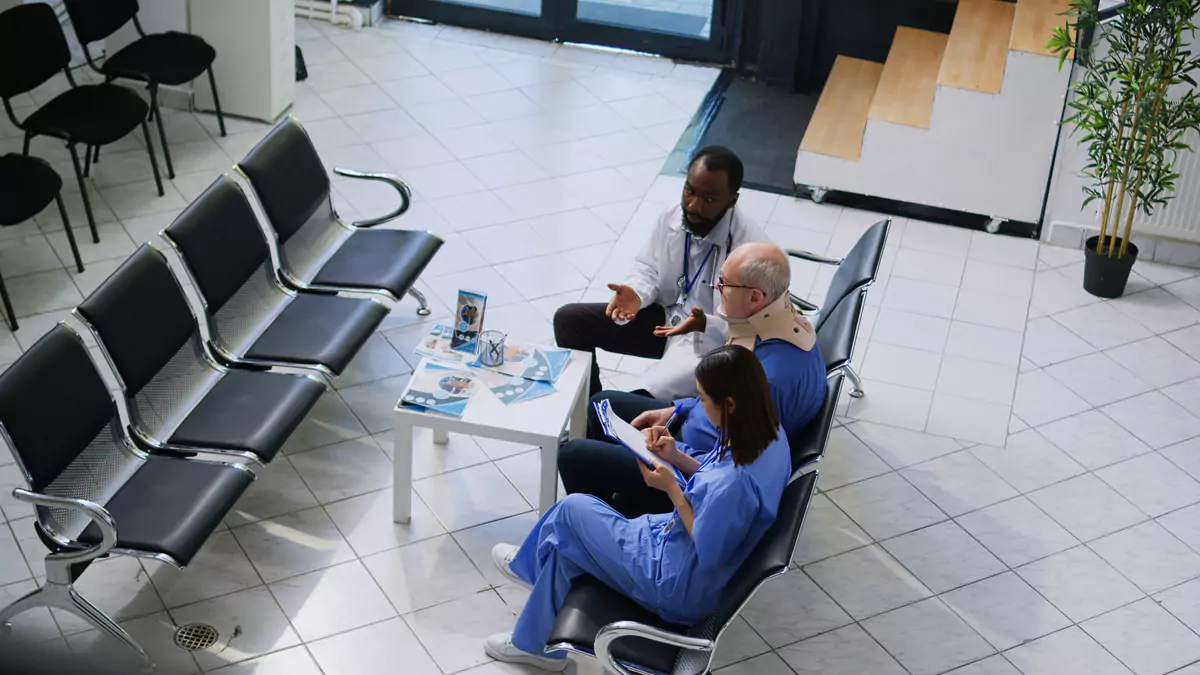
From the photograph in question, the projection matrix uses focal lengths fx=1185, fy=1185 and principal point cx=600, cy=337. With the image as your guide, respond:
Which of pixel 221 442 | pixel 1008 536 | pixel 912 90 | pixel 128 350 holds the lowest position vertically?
pixel 1008 536

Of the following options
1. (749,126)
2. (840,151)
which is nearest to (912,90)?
(840,151)

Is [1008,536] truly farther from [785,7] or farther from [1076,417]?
[785,7]

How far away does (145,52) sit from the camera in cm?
671

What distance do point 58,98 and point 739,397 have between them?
15.1ft

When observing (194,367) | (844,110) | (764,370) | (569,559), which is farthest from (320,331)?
(844,110)

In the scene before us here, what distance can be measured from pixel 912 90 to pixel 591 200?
2.02 meters

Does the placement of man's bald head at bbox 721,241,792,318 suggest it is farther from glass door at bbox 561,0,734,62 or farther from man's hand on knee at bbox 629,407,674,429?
glass door at bbox 561,0,734,62

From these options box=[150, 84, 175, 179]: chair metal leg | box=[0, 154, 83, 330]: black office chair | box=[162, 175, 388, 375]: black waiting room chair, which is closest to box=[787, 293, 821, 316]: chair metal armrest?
box=[162, 175, 388, 375]: black waiting room chair

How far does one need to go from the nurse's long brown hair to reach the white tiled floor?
1.04 m

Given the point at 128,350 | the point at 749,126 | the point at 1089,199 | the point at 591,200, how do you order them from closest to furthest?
the point at 128,350 < the point at 1089,199 < the point at 591,200 < the point at 749,126

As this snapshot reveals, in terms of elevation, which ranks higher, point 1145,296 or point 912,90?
point 912,90

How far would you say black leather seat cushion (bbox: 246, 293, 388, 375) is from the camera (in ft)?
15.1

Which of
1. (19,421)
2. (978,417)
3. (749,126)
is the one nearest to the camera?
(19,421)

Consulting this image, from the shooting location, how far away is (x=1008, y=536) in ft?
15.2
